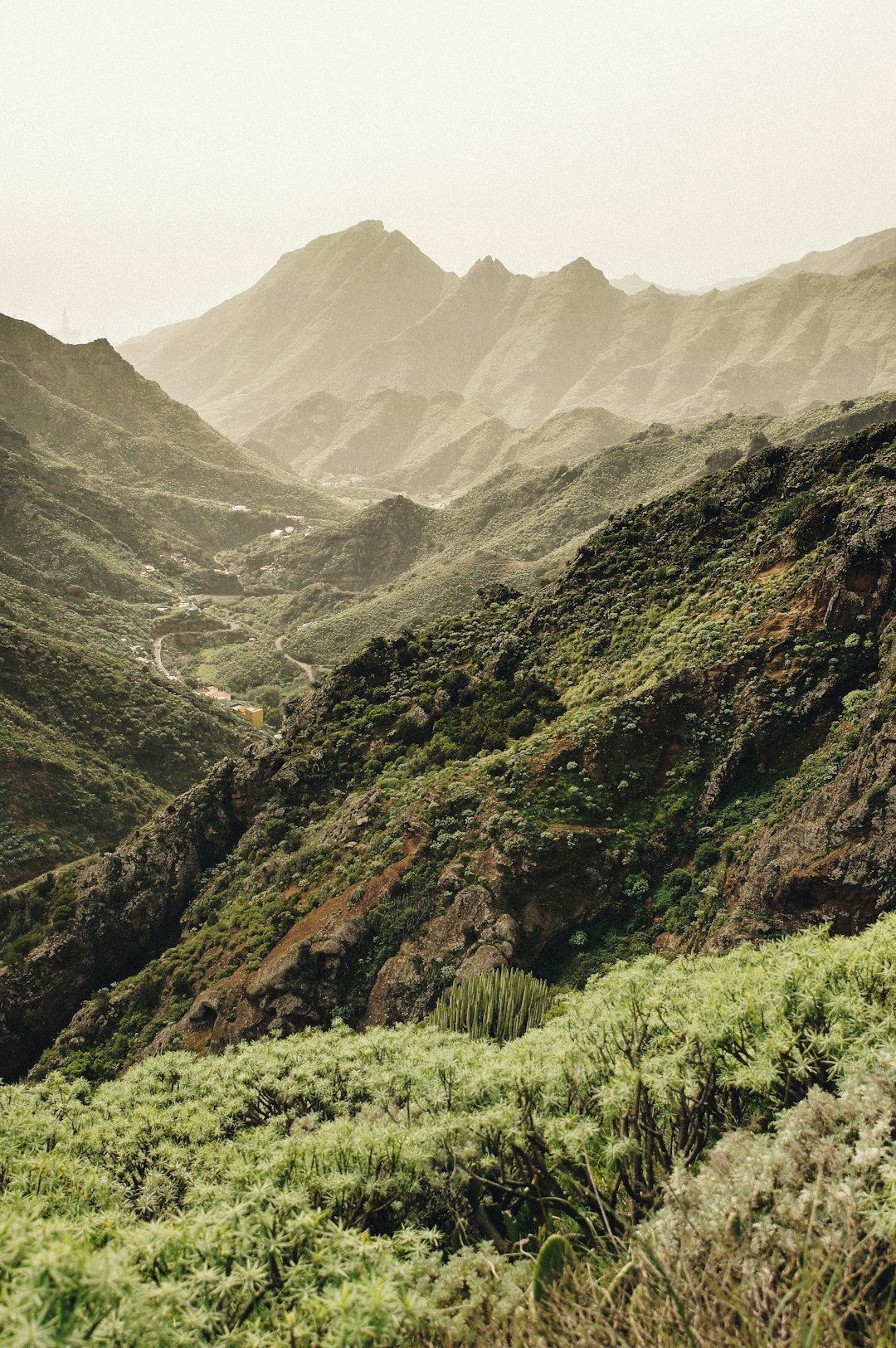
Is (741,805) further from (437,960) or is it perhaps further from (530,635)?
(530,635)

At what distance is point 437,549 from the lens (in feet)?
400

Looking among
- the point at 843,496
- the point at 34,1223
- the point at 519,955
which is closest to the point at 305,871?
the point at 519,955

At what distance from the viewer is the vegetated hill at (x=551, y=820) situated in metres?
19.1

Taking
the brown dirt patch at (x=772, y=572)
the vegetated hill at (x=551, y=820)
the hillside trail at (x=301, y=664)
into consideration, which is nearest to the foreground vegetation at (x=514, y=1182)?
the vegetated hill at (x=551, y=820)

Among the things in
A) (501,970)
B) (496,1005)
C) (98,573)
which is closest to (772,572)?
(501,970)

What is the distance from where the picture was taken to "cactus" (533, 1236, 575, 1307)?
257 inches

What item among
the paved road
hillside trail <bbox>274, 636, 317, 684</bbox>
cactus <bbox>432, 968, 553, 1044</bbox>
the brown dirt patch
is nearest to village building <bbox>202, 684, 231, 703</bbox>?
the paved road

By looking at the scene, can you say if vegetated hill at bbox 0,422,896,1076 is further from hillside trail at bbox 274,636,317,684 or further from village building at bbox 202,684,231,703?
hillside trail at bbox 274,636,317,684

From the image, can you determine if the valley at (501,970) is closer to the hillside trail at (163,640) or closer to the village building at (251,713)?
the village building at (251,713)

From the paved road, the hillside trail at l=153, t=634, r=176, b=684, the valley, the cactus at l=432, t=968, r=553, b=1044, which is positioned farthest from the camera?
the paved road

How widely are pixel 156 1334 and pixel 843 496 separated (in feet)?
95.0

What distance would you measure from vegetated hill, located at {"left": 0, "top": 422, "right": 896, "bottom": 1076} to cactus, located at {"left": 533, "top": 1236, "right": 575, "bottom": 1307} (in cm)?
1065

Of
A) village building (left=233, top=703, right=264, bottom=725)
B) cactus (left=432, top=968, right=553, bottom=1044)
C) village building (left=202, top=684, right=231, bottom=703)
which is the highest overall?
village building (left=202, top=684, right=231, bottom=703)

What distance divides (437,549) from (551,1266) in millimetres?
118038
